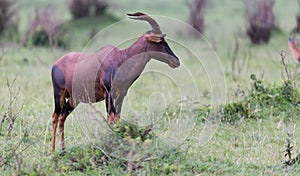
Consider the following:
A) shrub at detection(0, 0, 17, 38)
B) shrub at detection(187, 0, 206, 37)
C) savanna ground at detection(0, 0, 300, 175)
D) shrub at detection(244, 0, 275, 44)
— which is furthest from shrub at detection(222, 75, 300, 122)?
shrub at detection(187, 0, 206, 37)

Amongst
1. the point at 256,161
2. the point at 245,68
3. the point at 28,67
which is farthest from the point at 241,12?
the point at 256,161

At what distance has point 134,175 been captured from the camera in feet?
15.5

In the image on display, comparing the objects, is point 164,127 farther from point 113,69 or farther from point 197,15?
point 197,15

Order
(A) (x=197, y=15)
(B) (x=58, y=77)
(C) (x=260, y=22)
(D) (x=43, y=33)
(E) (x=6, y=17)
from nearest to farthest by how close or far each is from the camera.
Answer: (B) (x=58, y=77) → (D) (x=43, y=33) → (E) (x=6, y=17) → (C) (x=260, y=22) → (A) (x=197, y=15)

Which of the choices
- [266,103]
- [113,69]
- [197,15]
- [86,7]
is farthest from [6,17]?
[113,69]

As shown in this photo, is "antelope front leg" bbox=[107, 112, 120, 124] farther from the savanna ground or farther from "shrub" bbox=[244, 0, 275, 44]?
"shrub" bbox=[244, 0, 275, 44]

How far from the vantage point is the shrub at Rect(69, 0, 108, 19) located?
16.6m

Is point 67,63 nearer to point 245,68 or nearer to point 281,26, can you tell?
point 245,68

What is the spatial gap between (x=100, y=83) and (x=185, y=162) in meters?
0.91

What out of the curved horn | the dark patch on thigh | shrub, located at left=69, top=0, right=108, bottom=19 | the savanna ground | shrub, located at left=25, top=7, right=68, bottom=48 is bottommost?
the savanna ground

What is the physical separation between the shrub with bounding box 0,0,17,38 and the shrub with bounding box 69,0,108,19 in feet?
9.65

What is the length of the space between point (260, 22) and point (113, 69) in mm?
9723

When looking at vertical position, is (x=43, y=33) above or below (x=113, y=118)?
above

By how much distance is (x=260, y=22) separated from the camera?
14344mm
